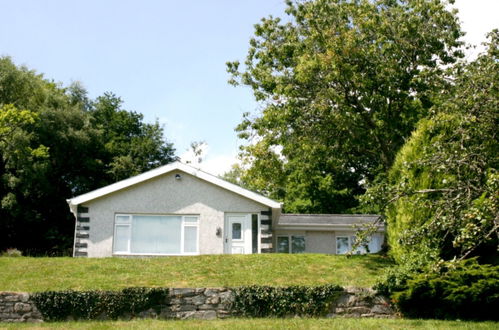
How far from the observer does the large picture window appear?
71.5 feet

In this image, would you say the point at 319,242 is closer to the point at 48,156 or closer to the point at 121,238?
the point at 121,238

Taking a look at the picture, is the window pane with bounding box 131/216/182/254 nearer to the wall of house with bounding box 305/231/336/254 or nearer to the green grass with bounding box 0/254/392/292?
the green grass with bounding box 0/254/392/292

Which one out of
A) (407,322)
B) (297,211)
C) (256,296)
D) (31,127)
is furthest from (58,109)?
(407,322)

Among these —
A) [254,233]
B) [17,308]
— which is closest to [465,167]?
[17,308]

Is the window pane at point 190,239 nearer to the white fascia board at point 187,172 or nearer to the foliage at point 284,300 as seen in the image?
the white fascia board at point 187,172

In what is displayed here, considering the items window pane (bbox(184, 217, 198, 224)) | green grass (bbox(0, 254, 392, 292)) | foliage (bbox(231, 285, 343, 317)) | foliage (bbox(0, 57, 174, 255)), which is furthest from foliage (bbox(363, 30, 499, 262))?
foliage (bbox(0, 57, 174, 255))

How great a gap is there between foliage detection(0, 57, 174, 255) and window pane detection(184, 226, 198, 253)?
561 inches

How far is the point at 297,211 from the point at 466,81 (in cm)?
2702

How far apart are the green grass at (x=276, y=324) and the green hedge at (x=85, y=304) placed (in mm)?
421

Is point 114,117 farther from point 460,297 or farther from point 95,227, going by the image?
point 460,297

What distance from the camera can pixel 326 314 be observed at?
13891 millimetres

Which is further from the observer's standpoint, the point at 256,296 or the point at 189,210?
the point at 189,210

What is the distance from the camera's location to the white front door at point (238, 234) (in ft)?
73.2

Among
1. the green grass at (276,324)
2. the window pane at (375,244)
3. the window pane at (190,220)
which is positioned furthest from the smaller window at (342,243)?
the green grass at (276,324)
